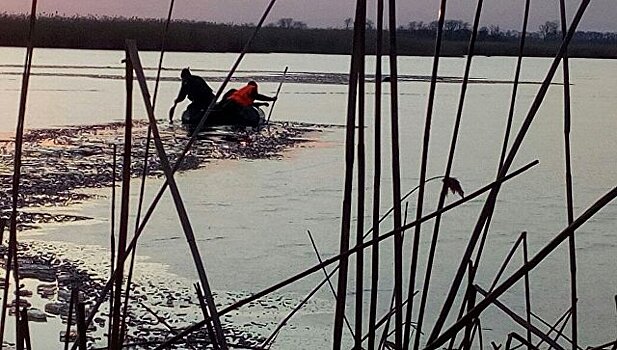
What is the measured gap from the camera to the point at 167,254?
10.6 ft

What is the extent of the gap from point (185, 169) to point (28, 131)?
5.79 feet

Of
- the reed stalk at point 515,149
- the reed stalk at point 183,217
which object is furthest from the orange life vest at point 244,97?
the reed stalk at point 183,217

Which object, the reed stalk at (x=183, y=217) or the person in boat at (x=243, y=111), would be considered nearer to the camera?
the reed stalk at (x=183, y=217)

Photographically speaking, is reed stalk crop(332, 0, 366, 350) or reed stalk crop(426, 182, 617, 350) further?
reed stalk crop(332, 0, 366, 350)

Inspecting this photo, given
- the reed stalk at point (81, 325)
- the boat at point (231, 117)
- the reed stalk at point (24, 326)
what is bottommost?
the boat at point (231, 117)

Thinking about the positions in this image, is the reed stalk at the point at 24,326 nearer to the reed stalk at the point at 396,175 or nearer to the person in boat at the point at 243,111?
the reed stalk at the point at 396,175

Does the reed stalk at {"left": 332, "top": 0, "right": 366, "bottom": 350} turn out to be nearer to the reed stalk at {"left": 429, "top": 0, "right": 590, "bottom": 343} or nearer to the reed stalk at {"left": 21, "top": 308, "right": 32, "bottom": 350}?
the reed stalk at {"left": 429, "top": 0, "right": 590, "bottom": 343}

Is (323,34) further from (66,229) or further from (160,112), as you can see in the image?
(66,229)

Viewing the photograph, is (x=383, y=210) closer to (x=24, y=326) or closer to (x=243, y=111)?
(x=24, y=326)

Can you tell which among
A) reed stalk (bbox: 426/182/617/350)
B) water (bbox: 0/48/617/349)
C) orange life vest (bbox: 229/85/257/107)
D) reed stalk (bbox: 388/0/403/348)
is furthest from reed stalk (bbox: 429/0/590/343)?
orange life vest (bbox: 229/85/257/107)

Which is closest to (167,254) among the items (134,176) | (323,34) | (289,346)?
(289,346)

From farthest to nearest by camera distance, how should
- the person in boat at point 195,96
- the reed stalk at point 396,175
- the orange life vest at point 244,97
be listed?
the person in boat at point 195,96, the orange life vest at point 244,97, the reed stalk at point 396,175

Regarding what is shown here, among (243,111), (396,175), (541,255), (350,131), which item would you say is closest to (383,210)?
(396,175)

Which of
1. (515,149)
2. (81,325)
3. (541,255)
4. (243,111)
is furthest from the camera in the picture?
(243,111)
